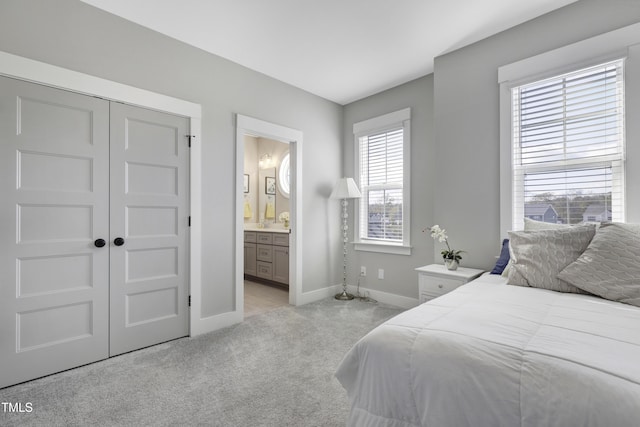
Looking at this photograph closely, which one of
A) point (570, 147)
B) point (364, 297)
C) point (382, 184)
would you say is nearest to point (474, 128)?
point (570, 147)

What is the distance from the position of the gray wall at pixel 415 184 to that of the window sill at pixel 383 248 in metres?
0.05

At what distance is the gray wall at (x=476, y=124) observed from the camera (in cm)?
245

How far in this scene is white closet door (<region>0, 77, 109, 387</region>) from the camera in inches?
78.2

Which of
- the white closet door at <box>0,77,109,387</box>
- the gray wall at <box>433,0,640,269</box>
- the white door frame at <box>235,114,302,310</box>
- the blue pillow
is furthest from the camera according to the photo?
the white door frame at <box>235,114,302,310</box>

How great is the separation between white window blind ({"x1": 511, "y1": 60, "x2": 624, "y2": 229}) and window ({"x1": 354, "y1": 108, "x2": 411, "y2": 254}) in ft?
4.21

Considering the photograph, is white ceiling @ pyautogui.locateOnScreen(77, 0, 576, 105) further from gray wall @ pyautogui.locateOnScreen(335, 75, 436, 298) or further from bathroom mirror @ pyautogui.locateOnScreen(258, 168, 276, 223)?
bathroom mirror @ pyautogui.locateOnScreen(258, 168, 276, 223)

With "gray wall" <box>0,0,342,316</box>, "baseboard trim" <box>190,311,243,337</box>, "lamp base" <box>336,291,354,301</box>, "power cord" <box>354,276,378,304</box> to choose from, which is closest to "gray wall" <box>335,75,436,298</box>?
"power cord" <box>354,276,378,304</box>

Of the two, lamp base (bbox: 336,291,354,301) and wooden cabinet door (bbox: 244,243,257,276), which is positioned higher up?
wooden cabinet door (bbox: 244,243,257,276)

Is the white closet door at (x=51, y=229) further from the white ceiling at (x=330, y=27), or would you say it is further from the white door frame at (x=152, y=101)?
the white ceiling at (x=330, y=27)

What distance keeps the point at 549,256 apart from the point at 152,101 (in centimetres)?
314

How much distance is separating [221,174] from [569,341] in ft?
9.29

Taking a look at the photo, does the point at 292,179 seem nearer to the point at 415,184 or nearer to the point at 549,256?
the point at 415,184

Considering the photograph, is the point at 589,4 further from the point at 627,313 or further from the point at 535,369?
the point at 535,369

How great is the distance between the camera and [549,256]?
6.06 ft
